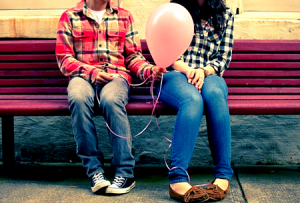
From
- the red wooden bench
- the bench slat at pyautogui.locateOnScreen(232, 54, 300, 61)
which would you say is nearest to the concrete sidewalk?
the red wooden bench

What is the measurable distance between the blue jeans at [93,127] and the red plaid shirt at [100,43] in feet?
0.97

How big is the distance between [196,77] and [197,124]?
367mm

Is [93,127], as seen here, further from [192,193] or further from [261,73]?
[261,73]

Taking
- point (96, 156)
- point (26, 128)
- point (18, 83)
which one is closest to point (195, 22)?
point (96, 156)

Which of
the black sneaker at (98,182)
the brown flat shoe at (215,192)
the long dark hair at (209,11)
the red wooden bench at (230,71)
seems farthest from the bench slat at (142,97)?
the brown flat shoe at (215,192)

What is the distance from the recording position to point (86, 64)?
3.51 meters

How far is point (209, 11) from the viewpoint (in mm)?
3594

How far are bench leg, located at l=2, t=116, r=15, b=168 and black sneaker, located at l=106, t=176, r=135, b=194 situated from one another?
39.2 inches

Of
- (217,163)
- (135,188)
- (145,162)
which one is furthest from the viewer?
(145,162)

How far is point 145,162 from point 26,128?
40.7 inches

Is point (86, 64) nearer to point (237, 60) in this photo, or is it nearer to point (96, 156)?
point (96, 156)

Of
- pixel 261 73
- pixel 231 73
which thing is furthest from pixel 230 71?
pixel 261 73

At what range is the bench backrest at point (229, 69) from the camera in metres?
3.92

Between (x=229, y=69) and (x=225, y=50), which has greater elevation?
(x=225, y=50)
